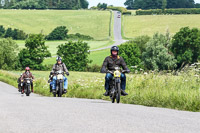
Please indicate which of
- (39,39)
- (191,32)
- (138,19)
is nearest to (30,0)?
(138,19)

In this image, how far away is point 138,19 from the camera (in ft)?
522

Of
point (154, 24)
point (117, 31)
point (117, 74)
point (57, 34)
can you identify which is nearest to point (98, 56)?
point (57, 34)

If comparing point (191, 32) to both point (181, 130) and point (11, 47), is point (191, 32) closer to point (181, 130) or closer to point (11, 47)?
point (11, 47)

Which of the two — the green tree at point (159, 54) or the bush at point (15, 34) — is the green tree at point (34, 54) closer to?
the green tree at point (159, 54)

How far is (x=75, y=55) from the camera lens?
3917 inches

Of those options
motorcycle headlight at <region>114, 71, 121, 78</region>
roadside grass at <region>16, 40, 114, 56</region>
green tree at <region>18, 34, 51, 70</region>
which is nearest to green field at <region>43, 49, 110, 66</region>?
green tree at <region>18, 34, 51, 70</region>

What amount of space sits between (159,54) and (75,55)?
72.8ft

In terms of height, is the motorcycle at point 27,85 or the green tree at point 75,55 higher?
the motorcycle at point 27,85

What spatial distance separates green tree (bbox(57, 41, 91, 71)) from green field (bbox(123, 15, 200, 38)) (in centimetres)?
3132

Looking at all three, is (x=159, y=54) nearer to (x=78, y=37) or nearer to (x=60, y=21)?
(x=78, y=37)

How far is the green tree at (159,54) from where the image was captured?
84.3 meters

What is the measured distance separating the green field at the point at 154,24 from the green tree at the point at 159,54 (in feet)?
126

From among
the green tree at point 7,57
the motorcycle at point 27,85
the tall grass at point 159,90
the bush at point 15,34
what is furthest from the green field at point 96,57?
the tall grass at point 159,90

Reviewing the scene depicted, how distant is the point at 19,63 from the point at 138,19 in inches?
2798
